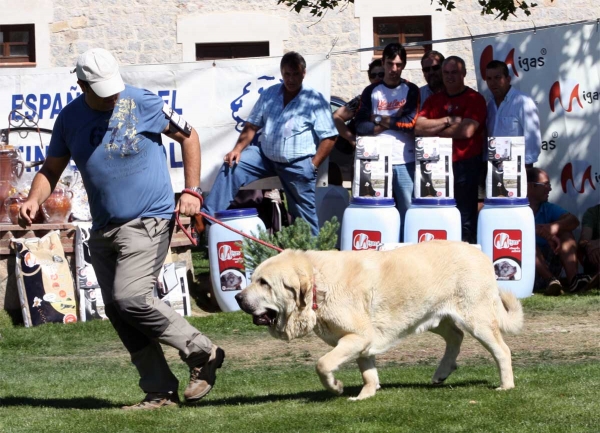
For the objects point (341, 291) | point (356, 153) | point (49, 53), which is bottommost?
point (341, 291)

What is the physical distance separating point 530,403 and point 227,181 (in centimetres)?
582

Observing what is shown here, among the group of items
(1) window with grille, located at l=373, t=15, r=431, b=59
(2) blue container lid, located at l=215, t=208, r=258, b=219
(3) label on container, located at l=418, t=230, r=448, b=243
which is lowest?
(3) label on container, located at l=418, t=230, r=448, b=243

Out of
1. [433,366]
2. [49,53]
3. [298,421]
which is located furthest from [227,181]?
[49,53]

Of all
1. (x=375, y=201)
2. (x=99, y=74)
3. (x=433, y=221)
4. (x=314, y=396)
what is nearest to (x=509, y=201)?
(x=433, y=221)

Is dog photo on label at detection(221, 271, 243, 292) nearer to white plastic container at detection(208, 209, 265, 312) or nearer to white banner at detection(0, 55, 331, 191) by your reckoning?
white plastic container at detection(208, 209, 265, 312)

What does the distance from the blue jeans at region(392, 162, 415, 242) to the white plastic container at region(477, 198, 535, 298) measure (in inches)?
31.2

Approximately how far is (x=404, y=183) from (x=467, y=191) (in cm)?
71

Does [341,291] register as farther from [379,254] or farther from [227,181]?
[227,181]

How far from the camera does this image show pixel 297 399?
6.88m

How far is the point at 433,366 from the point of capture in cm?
809

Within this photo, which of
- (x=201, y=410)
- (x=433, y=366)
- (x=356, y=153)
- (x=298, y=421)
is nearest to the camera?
(x=298, y=421)

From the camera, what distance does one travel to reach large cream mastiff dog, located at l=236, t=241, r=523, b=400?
6.42m

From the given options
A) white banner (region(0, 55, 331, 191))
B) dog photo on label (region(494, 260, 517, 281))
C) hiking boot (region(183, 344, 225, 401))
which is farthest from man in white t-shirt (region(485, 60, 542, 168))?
hiking boot (region(183, 344, 225, 401))

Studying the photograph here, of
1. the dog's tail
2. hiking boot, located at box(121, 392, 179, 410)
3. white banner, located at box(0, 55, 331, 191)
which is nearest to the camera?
hiking boot, located at box(121, 392, 179, 410)
